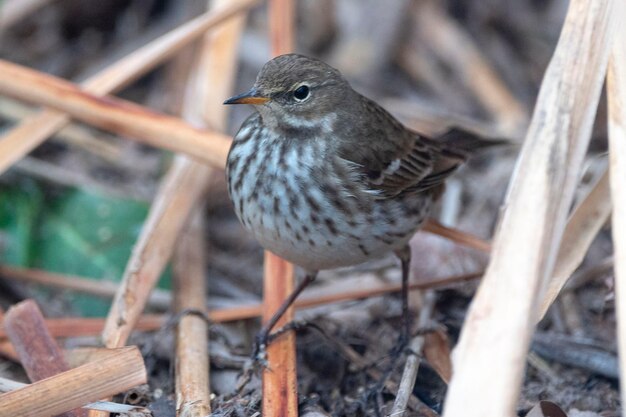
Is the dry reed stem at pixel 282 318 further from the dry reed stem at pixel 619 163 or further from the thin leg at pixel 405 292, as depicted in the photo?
the dry reed stem at pixel 619 163

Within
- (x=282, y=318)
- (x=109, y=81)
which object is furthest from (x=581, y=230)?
(x=109, y=81)

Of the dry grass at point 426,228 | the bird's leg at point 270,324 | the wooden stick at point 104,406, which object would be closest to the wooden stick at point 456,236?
the dry grass at point 426,228

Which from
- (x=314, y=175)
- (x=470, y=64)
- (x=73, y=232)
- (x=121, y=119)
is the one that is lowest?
(x=314, y=175)

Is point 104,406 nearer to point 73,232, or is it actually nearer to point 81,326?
point 81,326

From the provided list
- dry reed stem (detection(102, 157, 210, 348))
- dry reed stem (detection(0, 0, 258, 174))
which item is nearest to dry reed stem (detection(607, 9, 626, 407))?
dry reed stem (detection(102, 157, 210, 348))

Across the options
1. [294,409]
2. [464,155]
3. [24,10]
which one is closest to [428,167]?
[464,155]
